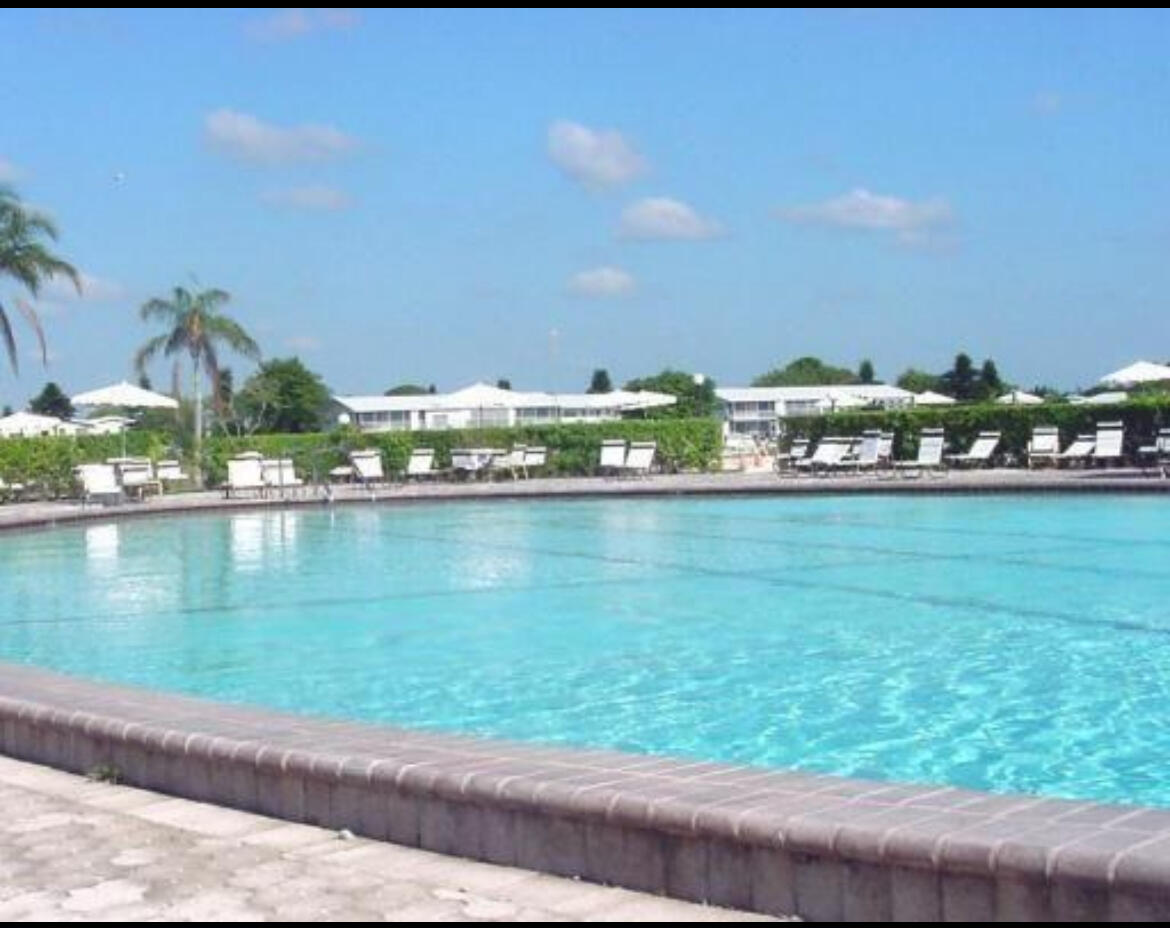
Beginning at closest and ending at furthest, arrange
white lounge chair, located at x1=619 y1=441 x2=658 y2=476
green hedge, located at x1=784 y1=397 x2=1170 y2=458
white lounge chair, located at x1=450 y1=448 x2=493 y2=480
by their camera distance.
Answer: green hedge, located at x1=784 y1=397 x2=1170 y2=458 → white lounge chair, located at x1=619 y1=441 x2=658 y2=476 → white lounge chair, located at x1=450 y1=448 x2=493 y2=480

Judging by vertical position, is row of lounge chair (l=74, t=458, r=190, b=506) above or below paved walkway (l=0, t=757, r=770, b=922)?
above

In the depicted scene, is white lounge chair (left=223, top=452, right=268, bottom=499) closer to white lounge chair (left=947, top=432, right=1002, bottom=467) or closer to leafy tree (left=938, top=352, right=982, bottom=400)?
white lounge chair (left=947, top=432, right=1002, bottom=467)

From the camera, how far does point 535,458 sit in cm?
3173

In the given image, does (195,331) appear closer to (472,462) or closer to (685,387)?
(472,462)

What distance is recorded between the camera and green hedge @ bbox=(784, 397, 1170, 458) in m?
27.6

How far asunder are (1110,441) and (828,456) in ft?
15.6

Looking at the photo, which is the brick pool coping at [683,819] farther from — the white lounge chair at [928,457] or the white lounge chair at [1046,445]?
the white lounge chair at [1046,445]

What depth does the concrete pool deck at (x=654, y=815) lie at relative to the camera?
3.71 metres

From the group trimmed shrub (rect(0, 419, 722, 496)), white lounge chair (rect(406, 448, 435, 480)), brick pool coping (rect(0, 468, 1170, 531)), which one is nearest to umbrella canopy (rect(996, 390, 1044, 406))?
brick pool coping (rect(0, 468, 1170, 531))

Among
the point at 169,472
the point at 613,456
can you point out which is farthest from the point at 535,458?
the point at 169,472

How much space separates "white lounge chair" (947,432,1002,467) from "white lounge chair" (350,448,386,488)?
10.6 m

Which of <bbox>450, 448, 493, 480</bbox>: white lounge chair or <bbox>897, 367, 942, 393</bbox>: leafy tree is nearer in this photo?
<bbox>450, 448, 493, 480</bbox>: white lounge chair

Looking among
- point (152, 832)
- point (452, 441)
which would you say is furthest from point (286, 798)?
point (452, 441)

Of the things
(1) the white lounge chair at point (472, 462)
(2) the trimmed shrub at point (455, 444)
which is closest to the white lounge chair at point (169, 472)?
(2) the trimmed shrub at point (455, 444)
